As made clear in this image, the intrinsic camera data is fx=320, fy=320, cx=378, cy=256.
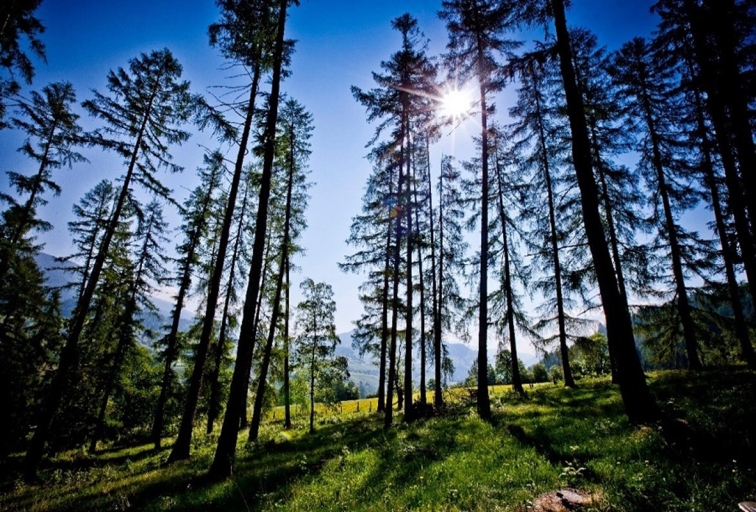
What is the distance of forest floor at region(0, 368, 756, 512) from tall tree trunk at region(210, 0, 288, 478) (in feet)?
2.33

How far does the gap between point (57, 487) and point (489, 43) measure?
75.9ft

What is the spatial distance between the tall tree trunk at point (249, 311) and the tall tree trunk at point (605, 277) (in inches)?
354

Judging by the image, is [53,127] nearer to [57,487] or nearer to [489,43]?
[57,487]

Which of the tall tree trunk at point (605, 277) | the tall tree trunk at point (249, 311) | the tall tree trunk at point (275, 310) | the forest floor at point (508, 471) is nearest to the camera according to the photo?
the forest floor at point (508, 471)

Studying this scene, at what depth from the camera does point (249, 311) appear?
948 centimetres

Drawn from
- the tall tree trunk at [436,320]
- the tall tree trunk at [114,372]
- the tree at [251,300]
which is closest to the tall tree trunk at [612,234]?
the tall tree trunk at [436,320]

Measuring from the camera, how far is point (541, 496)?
4551 mm

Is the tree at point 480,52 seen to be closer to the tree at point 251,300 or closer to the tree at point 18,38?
the tree at point 251,300

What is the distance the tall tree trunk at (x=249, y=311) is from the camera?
8.95 metres

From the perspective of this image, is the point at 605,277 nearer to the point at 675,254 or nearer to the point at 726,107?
the point at 726,107

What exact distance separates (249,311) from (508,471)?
753 cm

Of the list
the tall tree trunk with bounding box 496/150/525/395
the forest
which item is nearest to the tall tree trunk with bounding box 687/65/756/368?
the forest

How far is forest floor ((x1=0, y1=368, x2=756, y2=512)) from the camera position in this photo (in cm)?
443

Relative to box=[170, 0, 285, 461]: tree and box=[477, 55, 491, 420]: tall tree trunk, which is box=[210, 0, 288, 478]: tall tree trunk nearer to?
box=[170, 0, 285, 461]: tree
